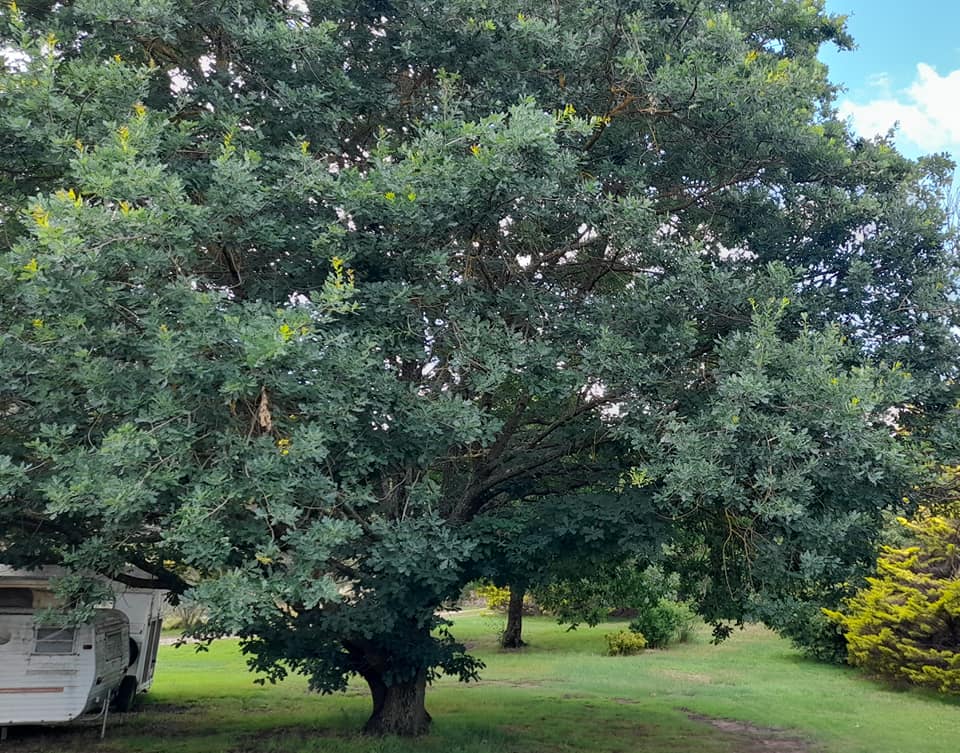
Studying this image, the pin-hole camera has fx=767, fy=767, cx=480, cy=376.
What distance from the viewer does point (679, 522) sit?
8.19 meters

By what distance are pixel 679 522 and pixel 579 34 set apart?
5.29 metres

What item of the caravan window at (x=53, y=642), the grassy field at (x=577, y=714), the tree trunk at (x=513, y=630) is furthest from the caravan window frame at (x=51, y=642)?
the tree trunk at (x=513, y=630)

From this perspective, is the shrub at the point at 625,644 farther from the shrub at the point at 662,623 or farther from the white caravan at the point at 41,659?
the white caravan at the point at 41,659

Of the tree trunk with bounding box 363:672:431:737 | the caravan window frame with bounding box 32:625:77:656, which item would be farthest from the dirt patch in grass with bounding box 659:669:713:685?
the caravan window frame with bounding box 32:625:77:656

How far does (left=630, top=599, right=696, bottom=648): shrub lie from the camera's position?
24.5 metres

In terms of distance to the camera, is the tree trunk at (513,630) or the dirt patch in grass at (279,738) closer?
the dirt patch in grass at (279,738)

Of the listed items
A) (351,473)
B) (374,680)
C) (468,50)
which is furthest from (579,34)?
(374,680)

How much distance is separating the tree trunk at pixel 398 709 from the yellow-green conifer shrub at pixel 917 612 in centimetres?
965

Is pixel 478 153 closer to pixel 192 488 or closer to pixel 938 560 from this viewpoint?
pixel 192 488

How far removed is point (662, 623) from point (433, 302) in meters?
20.4

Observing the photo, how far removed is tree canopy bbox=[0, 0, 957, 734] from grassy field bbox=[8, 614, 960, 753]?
2.38 meters

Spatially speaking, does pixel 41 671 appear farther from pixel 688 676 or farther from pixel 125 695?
pixel 688 676

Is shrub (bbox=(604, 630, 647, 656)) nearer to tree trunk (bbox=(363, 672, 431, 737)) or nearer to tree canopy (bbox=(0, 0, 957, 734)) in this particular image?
tree trunk (bbox=(363, 672, 431, 737))

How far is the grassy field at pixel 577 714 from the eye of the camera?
10750 millimetres
